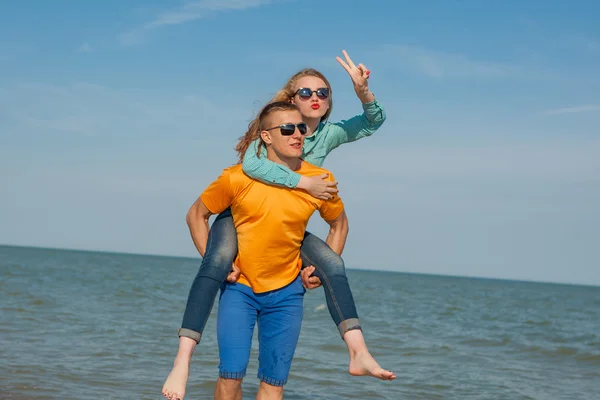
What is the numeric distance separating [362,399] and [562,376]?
520cm

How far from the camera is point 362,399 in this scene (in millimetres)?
8773

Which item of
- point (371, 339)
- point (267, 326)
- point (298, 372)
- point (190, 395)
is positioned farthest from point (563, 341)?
point (267, 326)

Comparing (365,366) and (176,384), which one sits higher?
(365,366)

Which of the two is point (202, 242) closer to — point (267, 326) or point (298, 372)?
point (267, 326)

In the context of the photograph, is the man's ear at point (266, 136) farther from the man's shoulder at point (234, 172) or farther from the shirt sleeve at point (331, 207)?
the shirt sleeve at point (331, 207)

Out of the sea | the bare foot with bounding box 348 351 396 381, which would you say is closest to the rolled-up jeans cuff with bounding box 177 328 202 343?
the bare foot with bounding box 348 351 396 381

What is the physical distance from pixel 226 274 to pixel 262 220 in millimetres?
391

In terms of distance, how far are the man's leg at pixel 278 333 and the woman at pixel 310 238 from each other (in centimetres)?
18

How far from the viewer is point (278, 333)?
14.5 ft

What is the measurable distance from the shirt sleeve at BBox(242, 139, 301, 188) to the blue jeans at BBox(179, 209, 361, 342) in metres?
0.37

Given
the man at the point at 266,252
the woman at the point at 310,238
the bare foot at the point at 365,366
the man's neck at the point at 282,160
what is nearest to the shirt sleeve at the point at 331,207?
the man at the point at 266,252

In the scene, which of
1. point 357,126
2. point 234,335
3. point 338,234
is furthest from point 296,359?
point 234,335

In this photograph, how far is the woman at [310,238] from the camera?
13.9ft

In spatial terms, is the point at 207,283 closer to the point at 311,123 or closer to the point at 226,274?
the point at 226,274
